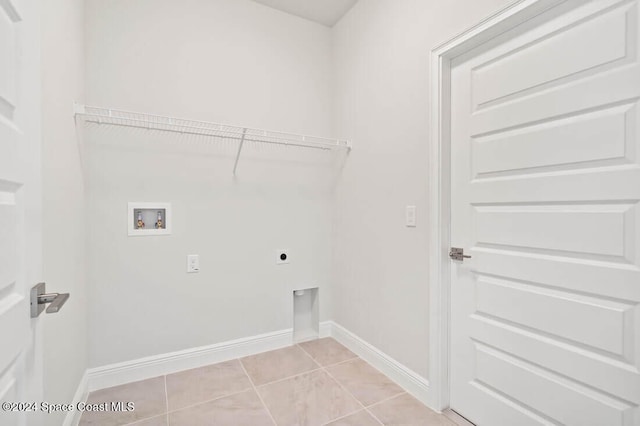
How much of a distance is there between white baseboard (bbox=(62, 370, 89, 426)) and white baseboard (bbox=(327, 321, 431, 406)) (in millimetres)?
1791

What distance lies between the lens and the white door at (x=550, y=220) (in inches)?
44.9

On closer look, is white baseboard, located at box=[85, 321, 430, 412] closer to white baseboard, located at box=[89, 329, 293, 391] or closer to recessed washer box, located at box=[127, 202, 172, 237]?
white baseboard, located at box=[89, 329, 293, 391]

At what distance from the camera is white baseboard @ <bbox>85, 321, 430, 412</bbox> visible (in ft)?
6.40

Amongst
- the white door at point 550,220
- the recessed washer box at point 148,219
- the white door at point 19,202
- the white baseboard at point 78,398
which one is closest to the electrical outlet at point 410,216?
the white door at point 550,220

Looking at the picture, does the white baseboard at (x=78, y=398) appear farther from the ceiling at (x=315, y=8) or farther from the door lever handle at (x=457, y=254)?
the ceiling at (x=315, y=8)

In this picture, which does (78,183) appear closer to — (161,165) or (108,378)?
(161,165)

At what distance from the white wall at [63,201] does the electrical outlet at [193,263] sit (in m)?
0.61

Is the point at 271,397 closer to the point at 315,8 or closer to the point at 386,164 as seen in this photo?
the point at 386,164

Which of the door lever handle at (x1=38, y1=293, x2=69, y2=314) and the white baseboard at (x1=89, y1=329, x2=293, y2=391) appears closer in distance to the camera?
the door lever handle at (x1=38, y1=293, x2=69, y2=314)

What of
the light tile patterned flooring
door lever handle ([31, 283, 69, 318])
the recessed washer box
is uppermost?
the recessed washer box

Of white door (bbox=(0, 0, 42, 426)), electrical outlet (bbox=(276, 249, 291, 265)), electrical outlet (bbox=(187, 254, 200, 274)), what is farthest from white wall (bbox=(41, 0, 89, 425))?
electrical outlet (bbox=(276, 249, 291, 265))

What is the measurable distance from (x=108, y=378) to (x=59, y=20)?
2.05 metres

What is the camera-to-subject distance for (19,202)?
744 mm

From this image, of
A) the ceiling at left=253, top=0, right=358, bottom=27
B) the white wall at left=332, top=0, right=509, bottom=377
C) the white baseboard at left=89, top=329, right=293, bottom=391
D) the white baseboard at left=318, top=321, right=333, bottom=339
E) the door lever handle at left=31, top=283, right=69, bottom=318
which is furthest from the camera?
the white baseboard at left=318, top=321, right=333, bottom=339
